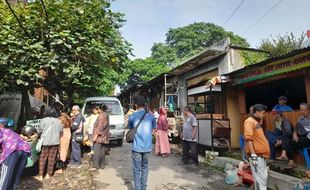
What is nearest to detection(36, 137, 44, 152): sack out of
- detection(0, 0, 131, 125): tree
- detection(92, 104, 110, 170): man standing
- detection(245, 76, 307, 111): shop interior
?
detection(92, 104, 110, 170): man standing

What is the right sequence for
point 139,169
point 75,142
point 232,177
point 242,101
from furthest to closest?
point 242,101 → point 75,142 → point 232,177 → point 139,169

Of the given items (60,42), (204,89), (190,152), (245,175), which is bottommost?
(245,175)

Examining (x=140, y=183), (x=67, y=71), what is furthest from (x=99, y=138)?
(x=140, y=183)

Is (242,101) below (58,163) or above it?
above

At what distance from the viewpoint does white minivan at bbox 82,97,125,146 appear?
11.2 m

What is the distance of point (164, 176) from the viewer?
698cm

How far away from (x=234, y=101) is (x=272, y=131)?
2.65 m

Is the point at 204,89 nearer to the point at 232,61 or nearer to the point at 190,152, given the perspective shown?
the point at 232,61

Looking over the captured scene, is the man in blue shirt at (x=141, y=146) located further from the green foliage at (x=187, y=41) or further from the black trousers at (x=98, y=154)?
the green foliage at (x=187, y=41)

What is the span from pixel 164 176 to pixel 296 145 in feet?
10.9

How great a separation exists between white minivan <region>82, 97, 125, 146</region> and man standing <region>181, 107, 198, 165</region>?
371 cm

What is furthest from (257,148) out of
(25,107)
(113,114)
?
(25,107)

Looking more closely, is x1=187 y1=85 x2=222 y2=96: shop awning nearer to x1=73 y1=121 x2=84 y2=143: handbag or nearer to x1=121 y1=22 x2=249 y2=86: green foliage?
x1=73 y1=121 x2=84 y2=143: handbag

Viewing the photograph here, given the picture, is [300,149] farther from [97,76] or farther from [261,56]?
[97,76]
